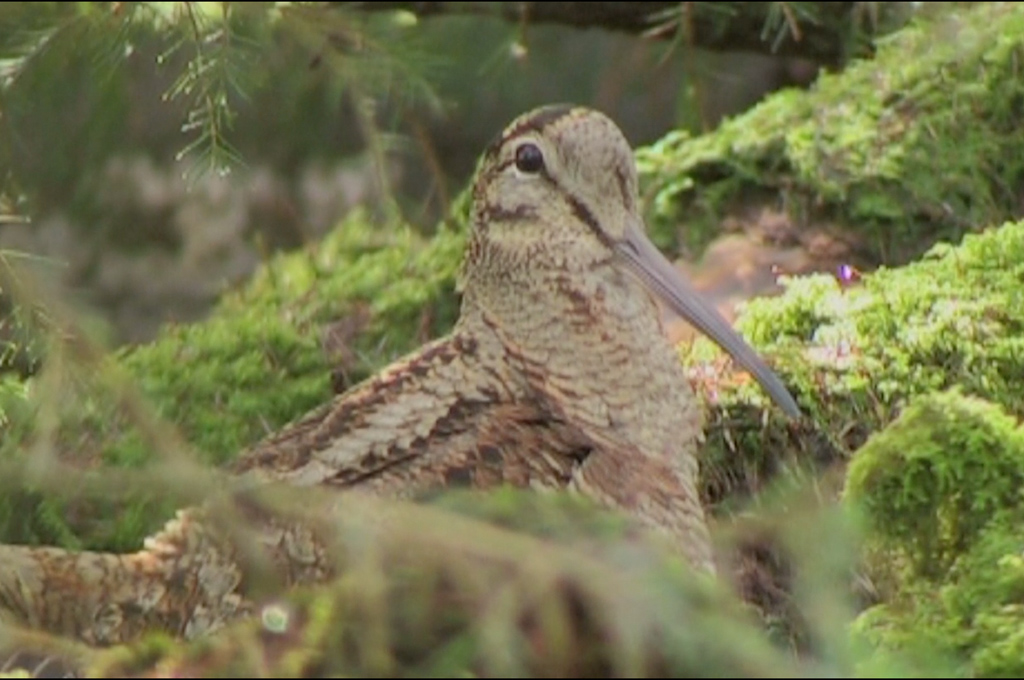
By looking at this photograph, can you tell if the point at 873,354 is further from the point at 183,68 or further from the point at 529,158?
the point at 183,68

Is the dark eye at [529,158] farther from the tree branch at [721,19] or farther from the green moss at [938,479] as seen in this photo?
the tree branch at [721,19]

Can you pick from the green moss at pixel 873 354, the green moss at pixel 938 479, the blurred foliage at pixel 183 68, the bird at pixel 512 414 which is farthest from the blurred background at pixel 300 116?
the green moss at pixel 938 479

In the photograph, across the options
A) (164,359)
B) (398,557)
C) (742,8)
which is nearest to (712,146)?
(742,8)

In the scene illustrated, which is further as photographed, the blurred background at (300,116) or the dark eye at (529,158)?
the blurred background at (300,116)

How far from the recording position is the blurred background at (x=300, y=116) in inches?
245

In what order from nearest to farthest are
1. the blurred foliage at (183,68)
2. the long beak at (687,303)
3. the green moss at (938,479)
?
the green moss at (938,479), the long beak at (687,303), the blurred foliage at (183,68)

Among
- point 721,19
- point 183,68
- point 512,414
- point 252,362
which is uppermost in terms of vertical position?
point 721,19

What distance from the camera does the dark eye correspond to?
14.7ft

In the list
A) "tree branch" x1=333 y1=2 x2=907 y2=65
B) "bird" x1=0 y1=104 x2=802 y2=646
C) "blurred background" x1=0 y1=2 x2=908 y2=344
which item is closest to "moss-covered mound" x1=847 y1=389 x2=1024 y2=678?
"bird" x1=0 y1=104 x2=802 y2=646

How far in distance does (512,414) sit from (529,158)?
0.53 meters

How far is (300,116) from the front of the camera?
8109 millimetres

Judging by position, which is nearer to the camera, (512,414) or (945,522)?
(945,522)

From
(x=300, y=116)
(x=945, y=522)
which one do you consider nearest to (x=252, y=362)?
(x=945, y=522)

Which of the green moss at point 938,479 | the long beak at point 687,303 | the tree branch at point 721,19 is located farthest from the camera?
the tree branch at point 721,19
